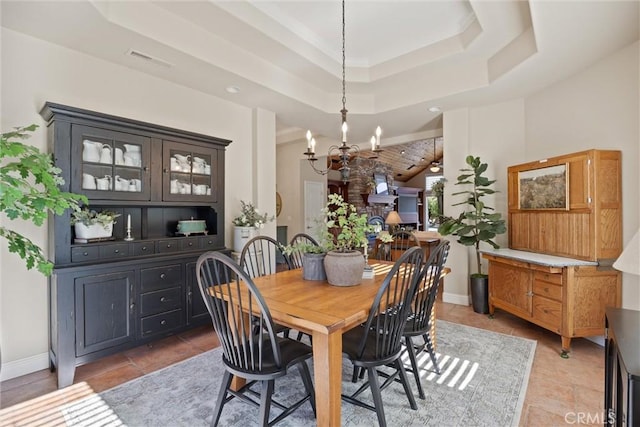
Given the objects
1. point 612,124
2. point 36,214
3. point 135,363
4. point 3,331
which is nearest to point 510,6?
point 612,124

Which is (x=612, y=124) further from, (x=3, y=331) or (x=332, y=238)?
(x=3, y=331)

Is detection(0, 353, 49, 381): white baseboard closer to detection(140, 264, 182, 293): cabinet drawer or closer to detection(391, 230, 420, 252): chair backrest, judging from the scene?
detection(140, 264, 182, 293): cabinet drawer

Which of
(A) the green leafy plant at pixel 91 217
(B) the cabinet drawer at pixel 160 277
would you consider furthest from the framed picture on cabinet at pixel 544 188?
(A) the green leafy plant at pixel 91 217

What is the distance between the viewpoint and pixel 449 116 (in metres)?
4.42

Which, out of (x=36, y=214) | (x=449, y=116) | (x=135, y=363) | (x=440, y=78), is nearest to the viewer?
(x=36, y=214)

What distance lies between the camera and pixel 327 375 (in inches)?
61.4

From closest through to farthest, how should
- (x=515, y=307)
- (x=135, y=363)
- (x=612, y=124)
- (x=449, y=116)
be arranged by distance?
(x=135, y=363)
(x=612, y=124)
(x=515, y=307)
(x=449, y=116)

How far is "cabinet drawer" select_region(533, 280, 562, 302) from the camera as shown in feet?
9.48

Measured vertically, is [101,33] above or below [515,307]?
above

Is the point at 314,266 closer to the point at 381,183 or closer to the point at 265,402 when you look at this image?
the point at 265,402

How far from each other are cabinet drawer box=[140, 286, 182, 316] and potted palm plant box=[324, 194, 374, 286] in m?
1.68

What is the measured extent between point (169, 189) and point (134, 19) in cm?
143

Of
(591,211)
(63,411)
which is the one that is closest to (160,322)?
(63,411)

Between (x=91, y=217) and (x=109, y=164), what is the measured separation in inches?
18.6
